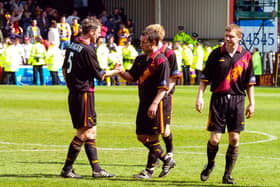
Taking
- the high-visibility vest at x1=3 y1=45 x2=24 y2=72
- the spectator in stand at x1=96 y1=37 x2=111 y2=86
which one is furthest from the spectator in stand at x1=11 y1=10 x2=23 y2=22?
the spectator in stand at x1=96 y1=37 x2=111 y2=86

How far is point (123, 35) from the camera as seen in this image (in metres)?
38.1

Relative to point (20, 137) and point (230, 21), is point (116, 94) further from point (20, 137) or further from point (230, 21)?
point (230, 21)

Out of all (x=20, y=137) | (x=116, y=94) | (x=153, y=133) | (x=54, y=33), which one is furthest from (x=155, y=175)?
(x=54, y=33)

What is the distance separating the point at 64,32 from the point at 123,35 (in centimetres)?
428

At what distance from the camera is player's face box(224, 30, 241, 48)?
9.02 meters

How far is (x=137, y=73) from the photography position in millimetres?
9430

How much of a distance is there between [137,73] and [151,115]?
2.00 feet

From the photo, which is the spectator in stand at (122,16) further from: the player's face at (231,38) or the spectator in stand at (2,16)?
the player's face at (231,38)

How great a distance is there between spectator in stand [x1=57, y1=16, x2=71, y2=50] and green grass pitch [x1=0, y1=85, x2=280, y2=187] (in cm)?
1213

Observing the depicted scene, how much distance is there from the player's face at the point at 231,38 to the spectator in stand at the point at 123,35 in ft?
93.3

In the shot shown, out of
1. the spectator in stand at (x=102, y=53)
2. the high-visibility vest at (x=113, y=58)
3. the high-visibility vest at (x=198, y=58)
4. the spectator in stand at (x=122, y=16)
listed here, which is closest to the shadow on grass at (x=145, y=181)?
Result: the spectator in stand at (x=102, y=53)

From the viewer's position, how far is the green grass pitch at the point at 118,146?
948 centimetres

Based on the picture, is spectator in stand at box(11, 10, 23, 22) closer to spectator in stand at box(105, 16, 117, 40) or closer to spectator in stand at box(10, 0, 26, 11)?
spectator in stand at box(10, 0, 26, 11)

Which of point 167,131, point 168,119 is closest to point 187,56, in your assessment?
point 167,131
